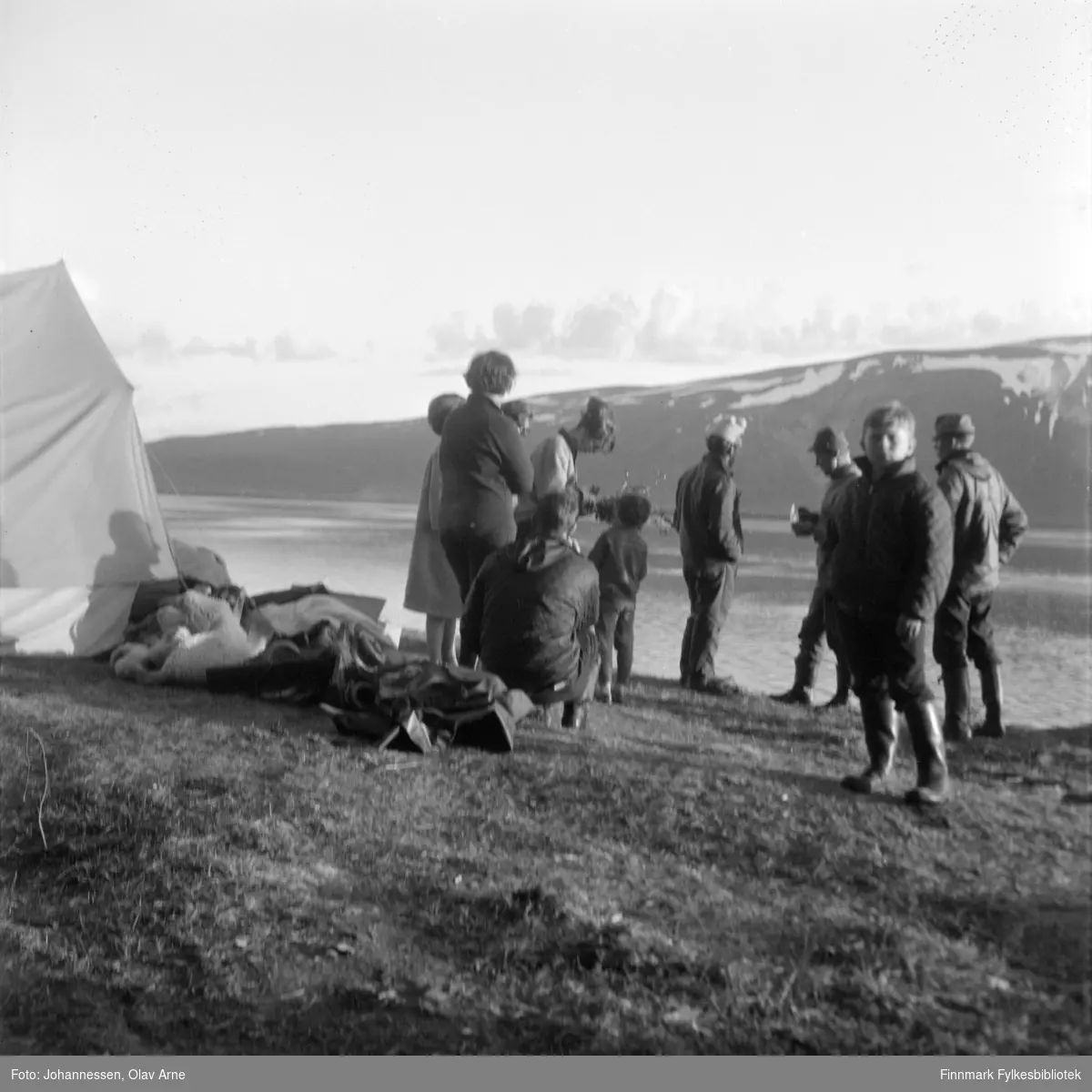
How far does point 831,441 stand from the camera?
10.8ft

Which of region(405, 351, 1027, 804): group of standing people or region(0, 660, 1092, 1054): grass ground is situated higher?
region(405, 351, 1027, 804): group of standing people

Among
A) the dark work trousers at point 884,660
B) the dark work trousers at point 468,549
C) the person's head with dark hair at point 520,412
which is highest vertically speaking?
the person's head with dark hair at point 520,412

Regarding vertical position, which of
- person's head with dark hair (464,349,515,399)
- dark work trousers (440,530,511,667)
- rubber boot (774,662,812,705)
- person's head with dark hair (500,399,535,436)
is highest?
person's head with dark hair (464,349,515,399)

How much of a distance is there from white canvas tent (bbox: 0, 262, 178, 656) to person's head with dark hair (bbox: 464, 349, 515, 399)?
2.30 metres

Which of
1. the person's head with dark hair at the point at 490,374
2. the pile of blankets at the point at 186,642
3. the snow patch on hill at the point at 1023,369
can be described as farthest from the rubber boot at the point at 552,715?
the snow patch on hill at the point at 1023,369

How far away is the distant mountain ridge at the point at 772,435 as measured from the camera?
2.69 meters

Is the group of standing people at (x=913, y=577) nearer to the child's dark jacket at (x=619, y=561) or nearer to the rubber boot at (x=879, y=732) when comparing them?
the rubber boot at (x=879, y=732)

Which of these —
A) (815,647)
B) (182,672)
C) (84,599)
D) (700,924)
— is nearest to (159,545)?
(84,599)

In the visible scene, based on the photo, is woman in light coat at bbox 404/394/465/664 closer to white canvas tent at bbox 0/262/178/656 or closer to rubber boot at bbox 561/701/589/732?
rubber boot at bbox 561/701/589/732

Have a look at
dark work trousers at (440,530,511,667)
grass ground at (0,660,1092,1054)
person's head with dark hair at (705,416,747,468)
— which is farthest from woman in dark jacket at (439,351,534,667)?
grass ground at (0,660,1092,1054)

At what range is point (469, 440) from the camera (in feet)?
12.7

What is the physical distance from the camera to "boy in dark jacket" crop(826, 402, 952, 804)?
2711 mm

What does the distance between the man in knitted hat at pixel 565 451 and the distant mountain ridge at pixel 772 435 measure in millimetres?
49

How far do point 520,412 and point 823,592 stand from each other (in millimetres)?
1373
